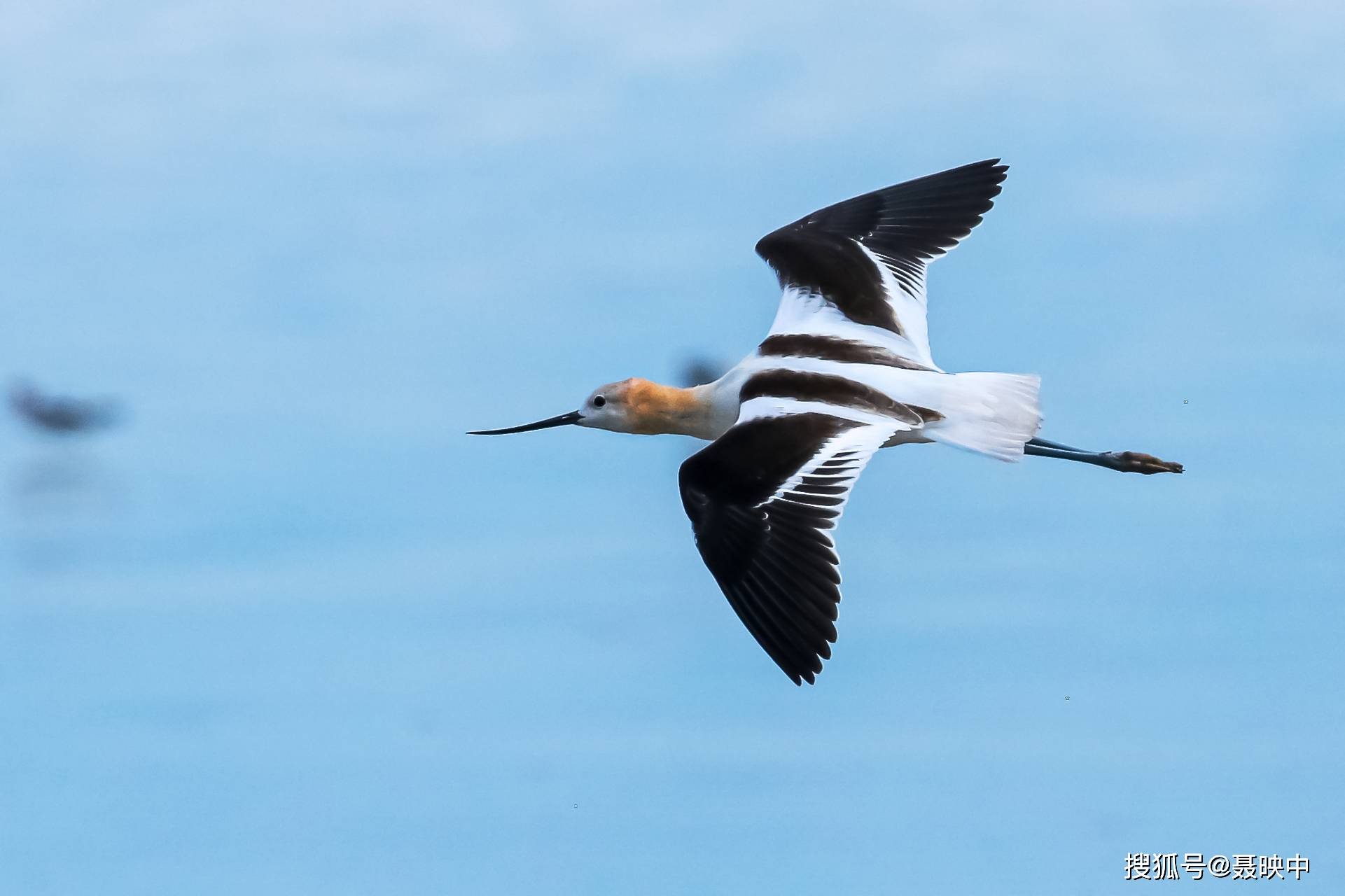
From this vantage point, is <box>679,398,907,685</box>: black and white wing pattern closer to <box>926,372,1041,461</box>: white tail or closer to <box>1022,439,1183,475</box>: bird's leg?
<box>926,372,1041,461</box>: white tail

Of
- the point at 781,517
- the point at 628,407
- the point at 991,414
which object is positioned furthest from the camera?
the point at 628,407

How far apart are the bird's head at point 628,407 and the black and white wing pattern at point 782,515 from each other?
1.13 m

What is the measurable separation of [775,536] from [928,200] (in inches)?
130

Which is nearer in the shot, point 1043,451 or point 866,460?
point 866,460

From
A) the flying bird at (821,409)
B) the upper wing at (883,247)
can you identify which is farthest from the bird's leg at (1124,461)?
the upper wing at (883,247)

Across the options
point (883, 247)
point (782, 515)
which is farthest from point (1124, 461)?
point (782, 515)

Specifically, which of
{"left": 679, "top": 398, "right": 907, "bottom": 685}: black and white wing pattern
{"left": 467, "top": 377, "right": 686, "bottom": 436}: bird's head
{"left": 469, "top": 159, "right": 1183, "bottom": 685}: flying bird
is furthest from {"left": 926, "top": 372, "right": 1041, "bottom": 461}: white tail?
{"left": 467, "top": 377, "right": 686, "bottom": 436}: bird's head

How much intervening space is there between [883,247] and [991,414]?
193 cm

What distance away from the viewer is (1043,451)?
917 cm

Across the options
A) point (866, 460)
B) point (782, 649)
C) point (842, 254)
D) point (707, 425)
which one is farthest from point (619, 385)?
point (782, 649)

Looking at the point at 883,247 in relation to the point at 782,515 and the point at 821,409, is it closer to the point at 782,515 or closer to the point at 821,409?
the point at 821,409

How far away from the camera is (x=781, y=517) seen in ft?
23.1

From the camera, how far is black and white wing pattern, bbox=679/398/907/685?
6688 mm

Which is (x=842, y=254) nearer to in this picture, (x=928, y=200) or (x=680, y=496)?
(x=928, y=200)
